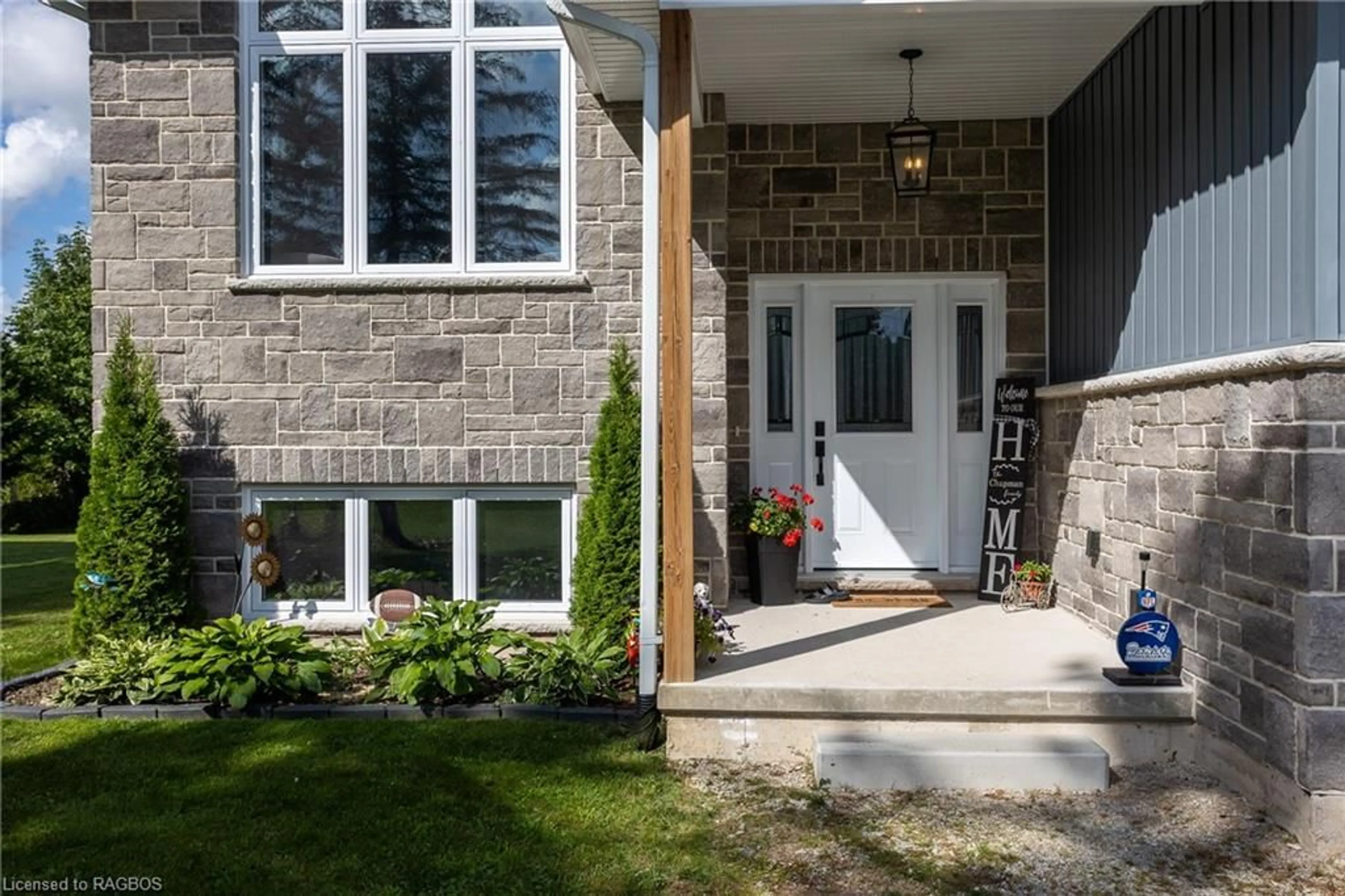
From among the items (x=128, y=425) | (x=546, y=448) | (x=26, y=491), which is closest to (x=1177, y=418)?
(x=546, y=448)

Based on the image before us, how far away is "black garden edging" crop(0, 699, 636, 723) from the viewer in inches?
184

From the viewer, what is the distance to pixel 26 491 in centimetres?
1711

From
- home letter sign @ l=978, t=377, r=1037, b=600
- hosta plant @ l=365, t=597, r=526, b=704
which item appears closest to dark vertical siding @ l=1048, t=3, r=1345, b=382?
home letter sign @ l=978, t=377, r=1037, b=600

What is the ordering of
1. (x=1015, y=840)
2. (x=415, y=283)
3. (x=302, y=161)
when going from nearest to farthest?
(x=1015, y=840) < (x=415, y=283) < (x=302, y=161)

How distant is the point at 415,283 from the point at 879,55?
9.18ft

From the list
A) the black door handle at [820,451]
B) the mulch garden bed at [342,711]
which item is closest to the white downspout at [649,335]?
the mulch garden bed at [342,711]

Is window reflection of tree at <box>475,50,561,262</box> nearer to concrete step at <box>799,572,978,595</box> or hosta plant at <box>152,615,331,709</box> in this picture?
hosta plant at <box>152,615,331,709</box>

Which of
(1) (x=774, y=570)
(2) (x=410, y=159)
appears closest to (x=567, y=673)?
(1) (x=774, y=570)

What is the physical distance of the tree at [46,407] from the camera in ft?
56.4

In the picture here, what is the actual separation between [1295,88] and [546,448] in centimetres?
393

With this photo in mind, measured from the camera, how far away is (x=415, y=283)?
5898mm

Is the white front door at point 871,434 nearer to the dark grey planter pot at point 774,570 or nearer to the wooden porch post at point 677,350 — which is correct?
the dark grey planter pot at point 774,570

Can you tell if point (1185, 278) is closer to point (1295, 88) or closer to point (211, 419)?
point (1295, 88)

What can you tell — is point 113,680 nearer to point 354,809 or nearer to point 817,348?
point 354,809
